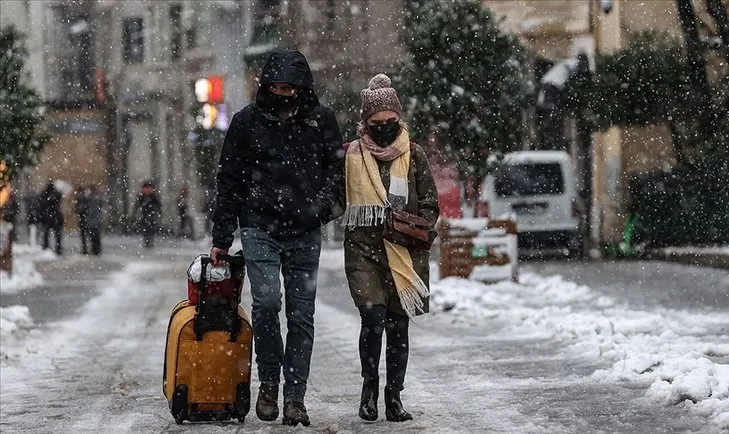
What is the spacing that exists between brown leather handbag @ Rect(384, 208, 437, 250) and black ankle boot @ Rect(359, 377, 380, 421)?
Result: 0.69 meters

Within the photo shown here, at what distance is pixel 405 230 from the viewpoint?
24.2ft

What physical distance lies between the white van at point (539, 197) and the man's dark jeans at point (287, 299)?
59.5 ft

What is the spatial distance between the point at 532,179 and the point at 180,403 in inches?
743

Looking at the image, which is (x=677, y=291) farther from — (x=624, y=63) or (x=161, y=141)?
(x=161, y=141)

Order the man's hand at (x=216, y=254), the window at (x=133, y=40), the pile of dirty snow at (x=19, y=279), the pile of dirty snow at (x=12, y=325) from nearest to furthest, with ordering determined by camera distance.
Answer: the man's hand at (x=216, y=254) → the pile of dirty snow at (x=12, y=325) → the pile of dirty snow at (x=19, y=279) → the window at (x=133, y=40)

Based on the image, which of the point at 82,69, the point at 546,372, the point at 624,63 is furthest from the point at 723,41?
the point at 82,69

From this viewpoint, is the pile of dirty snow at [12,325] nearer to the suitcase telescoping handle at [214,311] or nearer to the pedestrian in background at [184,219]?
the suitcase telescoping handle at [214,311]

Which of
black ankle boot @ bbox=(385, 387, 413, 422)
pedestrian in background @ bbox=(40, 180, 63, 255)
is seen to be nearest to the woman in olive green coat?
black ankle boot @ bbox=(385, 387, 413, 422)

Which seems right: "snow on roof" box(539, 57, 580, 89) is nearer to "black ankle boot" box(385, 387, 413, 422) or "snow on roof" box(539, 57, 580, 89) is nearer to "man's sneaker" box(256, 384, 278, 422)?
"black ankle boot" box(385, 387, 413, 422)

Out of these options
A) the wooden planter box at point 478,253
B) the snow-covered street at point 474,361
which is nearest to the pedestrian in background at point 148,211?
the snow-covered street at point 474,361

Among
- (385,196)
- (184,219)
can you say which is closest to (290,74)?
(385,196)

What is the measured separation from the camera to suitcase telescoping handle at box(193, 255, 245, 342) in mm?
7410

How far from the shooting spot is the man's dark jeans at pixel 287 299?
735cm

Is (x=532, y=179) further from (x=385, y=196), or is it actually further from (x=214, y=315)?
(x=214, y=315)
